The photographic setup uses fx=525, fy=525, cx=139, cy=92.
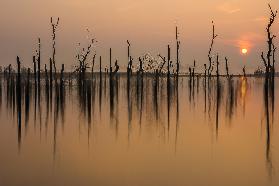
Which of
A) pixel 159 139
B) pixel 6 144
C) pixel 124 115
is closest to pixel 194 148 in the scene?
pixel 159 139

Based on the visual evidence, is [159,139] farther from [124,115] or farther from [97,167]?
[124,115]

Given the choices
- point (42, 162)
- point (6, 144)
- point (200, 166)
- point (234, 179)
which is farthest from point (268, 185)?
point (6, 144)

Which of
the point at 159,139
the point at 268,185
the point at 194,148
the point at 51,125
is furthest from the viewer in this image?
the point at 51,125

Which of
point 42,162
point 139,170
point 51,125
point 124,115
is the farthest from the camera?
point 124,115

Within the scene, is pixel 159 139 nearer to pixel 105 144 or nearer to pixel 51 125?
pixel 105 144

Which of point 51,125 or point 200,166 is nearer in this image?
point 200,166

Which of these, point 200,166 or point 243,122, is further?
point 243,122

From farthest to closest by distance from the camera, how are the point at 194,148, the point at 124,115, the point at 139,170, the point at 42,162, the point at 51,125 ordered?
1. the point at 124,115
2. the point at 51,125
3. the point at 194,148
4. the point at 42,162
5. the point at 139,170

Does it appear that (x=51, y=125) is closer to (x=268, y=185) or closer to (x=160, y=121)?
(x=160, y=121)

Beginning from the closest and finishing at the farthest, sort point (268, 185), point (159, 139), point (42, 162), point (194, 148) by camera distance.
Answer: point (268, 185)
point (42, 162)
point (194, 148)
point (159, 139)

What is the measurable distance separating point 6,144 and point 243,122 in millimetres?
11428

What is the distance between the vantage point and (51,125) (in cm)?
2269

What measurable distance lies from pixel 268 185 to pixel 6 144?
9.08 metres

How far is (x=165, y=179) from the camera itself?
12.0 m
